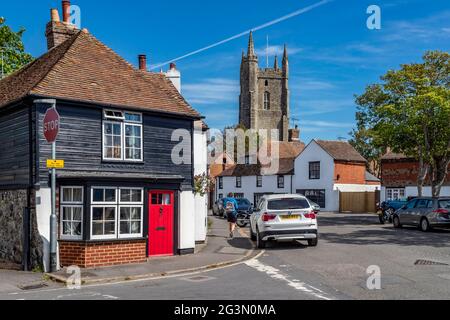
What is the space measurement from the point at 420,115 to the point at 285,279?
22.7 metres

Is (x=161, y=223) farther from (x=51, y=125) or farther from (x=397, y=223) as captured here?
(x=397, y=223)

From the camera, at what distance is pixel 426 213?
2511 centimetres

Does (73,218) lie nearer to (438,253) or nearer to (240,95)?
(438,253)

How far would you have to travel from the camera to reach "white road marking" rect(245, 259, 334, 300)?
10289 mm

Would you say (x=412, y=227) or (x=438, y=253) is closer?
(x=438, y=253)

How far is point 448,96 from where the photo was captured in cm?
3106

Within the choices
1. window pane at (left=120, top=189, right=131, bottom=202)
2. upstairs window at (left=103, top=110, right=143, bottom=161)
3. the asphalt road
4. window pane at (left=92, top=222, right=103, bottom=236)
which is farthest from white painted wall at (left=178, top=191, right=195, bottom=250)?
window pane at (left=92, top=222, right=103, bottom=236)

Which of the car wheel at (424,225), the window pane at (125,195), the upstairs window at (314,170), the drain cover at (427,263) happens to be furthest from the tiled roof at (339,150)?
the window pane at (125,195)

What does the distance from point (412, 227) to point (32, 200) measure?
802 inches

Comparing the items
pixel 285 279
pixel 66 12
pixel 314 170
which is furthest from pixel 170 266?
pixel 314 170

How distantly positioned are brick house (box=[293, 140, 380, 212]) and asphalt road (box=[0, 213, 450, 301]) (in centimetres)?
3416

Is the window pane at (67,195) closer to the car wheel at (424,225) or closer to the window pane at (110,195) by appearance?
the window pane at (110,195)

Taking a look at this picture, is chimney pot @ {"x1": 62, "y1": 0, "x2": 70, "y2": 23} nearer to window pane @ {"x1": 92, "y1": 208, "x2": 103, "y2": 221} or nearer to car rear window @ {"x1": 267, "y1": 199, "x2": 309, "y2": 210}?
window pane @ {"x1": 92, "y1": 208, "x2": 103, "y2": 221}
